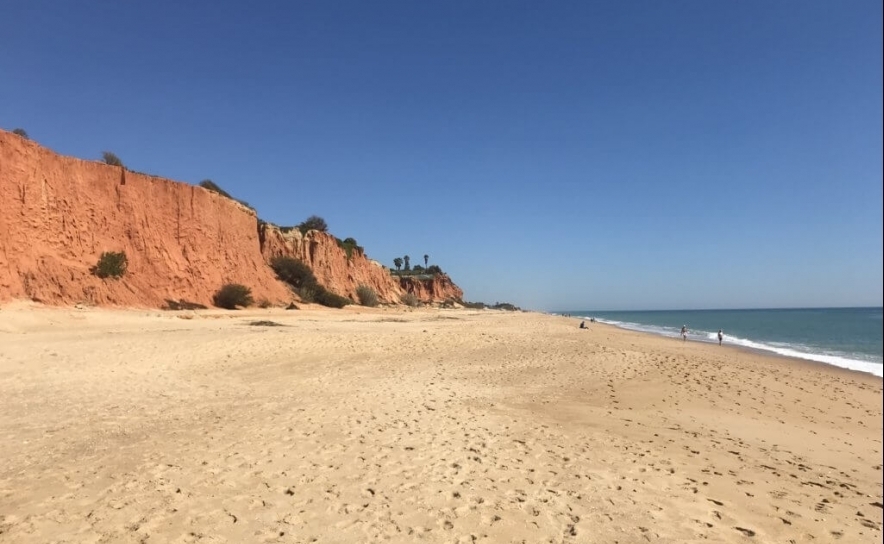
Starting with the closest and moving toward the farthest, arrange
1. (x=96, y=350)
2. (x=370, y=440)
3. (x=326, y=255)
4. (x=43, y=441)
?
1. (x=43, y=441)
2. (x=370, y=440)
3. (x=96, y=350)
4. (x=326, y=255)

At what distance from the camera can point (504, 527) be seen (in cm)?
446

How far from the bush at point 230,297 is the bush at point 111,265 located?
239 inches

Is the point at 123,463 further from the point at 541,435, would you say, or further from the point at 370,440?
the point at 541,435

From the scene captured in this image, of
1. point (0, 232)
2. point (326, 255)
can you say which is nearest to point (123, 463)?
point (0, 232)

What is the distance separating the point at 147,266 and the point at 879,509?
29.3 metres

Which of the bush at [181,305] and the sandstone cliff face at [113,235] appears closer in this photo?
the sandstone cliff face at [113,235]

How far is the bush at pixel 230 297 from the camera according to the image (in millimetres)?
29406

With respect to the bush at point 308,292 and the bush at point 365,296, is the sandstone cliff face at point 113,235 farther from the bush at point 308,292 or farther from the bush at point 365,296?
the bush at point 365,296

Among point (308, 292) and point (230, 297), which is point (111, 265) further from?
point (308, 292)

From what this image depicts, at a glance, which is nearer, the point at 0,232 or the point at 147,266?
the point at 0,232

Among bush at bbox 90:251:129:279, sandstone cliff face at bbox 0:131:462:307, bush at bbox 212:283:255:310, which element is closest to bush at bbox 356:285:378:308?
sandstone cliff face at bbox 0:131:462:307

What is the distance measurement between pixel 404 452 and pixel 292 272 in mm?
35414

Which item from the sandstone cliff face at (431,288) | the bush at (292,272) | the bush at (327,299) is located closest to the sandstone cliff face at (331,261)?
the bush at (292,272)

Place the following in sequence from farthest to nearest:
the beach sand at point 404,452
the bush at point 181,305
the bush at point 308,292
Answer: the bush at point 308,292 < the bush at point 181,305 < the beach sand at point 404,452
